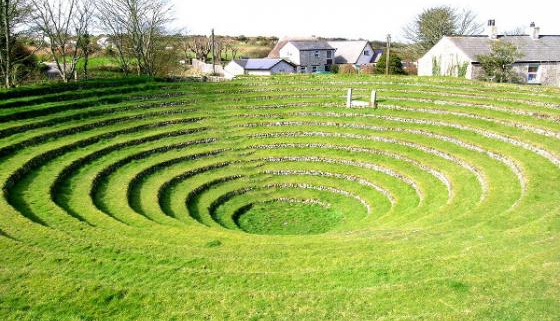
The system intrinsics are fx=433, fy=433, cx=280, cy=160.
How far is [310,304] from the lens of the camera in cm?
826

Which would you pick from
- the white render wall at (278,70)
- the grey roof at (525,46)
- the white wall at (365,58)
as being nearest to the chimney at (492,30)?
the grey roof at (525,46)

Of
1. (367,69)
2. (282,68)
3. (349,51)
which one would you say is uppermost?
(349,51)

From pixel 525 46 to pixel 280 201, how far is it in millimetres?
35126

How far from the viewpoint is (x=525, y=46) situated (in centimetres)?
4272

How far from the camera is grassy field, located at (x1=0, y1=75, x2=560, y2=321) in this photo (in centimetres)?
849

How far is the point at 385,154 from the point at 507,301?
14.9 meters

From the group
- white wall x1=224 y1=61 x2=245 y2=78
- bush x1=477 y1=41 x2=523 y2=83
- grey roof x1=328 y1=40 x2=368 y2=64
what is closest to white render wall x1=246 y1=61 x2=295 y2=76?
white wall x1=224 y1=61 x2=245 y2=78

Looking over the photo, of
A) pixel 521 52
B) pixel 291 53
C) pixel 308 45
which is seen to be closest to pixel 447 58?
pixel 521 52

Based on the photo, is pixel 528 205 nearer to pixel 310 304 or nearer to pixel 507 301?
pixel 507 301

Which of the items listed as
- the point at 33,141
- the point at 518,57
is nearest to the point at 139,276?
the point at 33,141

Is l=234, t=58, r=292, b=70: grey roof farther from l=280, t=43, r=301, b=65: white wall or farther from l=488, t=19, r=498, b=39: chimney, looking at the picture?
l=488, t=19, r=498, b=39: chimney

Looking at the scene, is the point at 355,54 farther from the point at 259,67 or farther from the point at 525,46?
the point at 525,46

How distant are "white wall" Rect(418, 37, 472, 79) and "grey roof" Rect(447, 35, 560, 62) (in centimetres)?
54

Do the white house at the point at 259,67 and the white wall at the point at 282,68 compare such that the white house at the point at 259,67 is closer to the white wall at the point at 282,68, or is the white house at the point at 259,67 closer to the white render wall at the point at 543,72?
the white wall at the point at 282,68
